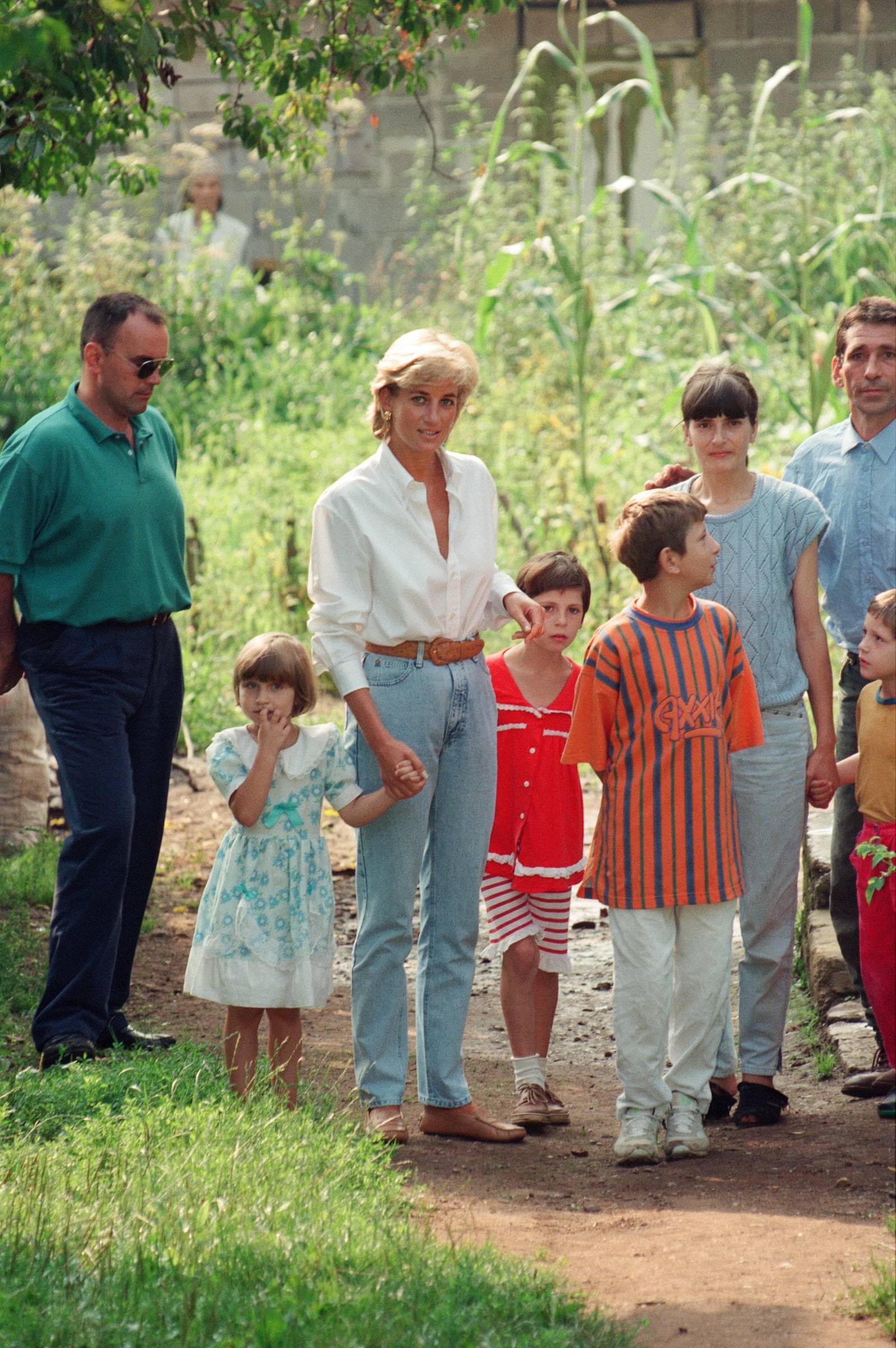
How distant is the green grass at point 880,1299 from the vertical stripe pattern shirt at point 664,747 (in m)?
1.09

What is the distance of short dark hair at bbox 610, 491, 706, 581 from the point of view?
13.0 ft

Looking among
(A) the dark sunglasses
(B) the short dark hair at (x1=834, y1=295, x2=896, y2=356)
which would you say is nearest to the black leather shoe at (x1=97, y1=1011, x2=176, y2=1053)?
(A) the dark sunglasses

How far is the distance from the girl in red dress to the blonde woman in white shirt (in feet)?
0.78

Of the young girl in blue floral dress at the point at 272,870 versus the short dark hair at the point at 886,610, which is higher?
the short dark hair at the point at 886,610

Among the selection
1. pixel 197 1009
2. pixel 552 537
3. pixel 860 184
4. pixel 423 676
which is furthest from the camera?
pixel 860 184

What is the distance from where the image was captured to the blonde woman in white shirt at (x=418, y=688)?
154 inches

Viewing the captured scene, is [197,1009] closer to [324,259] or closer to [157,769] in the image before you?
[157,769]

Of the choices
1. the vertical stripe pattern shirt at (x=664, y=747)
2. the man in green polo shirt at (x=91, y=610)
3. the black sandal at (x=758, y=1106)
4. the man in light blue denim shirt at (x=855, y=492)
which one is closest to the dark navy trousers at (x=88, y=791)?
the man in green polo shirt at (x=91, y=610)

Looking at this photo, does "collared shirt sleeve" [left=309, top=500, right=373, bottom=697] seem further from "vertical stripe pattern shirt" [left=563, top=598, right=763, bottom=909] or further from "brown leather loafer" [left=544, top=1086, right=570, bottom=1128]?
"brown leather loafer" [left=544, top=1086, right=570, bottom=1128]

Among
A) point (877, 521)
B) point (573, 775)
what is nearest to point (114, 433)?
point (573, 775)

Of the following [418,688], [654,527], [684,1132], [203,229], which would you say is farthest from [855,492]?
[203,229]

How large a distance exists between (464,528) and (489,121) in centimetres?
1088

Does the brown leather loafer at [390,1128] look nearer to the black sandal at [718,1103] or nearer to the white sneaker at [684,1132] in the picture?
the white sneaker at [684,1132]

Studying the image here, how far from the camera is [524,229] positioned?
11.8 meters
